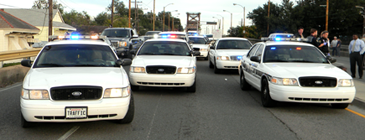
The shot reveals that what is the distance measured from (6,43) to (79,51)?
91.3ft

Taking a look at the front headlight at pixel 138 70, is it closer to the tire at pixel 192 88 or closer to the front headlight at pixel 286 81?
the tire at pixel 192 88

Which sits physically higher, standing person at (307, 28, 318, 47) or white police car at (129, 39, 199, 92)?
standing person at (307, 28, 318, 47)

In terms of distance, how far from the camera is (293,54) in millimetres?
8594

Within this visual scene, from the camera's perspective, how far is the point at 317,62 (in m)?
8.36

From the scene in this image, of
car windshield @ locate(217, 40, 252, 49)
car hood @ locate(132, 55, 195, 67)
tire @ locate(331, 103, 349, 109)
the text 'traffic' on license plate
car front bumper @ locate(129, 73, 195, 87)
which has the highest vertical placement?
car windshield @ locate(217, 40, 252, 49)

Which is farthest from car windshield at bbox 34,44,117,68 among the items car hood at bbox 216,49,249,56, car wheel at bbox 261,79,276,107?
car hood at bbox 216,49,249,56

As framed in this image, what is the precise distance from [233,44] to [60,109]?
1184cm

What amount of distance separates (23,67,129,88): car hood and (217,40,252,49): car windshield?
10310mm

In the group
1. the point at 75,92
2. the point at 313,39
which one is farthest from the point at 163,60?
the point at 313,39

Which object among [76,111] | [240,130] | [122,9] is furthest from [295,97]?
[122,9]

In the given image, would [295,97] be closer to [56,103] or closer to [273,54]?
[273,54]

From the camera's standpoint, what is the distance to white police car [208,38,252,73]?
1424 cm

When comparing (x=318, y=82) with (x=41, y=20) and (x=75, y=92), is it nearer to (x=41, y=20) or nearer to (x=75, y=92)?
(x=75, y=92)

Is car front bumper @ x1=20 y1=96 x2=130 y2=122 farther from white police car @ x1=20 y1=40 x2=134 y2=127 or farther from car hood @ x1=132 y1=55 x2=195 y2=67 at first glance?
car hood @ x1=132 y1=55 x2=195 y2=67
